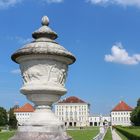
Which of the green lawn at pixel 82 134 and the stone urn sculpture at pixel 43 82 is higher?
the stone urn sculpture at pixel 43 82

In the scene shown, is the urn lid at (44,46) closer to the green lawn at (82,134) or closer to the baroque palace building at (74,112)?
the green lawn at (82,134)

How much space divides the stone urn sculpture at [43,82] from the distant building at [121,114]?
15574cm

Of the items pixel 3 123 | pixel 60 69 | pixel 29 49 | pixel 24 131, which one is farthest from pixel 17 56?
pixel 3 123

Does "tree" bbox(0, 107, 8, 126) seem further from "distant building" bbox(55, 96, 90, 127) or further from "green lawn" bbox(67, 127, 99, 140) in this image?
"distant building" bbox(55, 96, 90, 127)

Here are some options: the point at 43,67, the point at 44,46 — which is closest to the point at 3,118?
the point at 43,67

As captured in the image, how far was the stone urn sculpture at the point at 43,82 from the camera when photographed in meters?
6.77

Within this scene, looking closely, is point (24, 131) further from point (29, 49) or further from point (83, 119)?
point (83, 119)

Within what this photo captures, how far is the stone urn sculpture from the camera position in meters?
6.77

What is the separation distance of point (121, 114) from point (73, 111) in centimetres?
2166

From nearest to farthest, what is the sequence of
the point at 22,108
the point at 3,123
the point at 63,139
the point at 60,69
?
the point at 63,139, the point at 60,69, the point at 3,123, the point at 22,108

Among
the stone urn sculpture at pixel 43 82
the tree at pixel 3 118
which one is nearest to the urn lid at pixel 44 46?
the stone urn sculpture at pixel 43 82

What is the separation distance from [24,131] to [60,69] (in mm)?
1345

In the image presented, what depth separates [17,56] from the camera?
7.08 metres

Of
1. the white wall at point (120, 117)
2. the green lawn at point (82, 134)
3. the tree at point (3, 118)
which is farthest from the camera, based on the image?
the white wall at point (120, 117)
